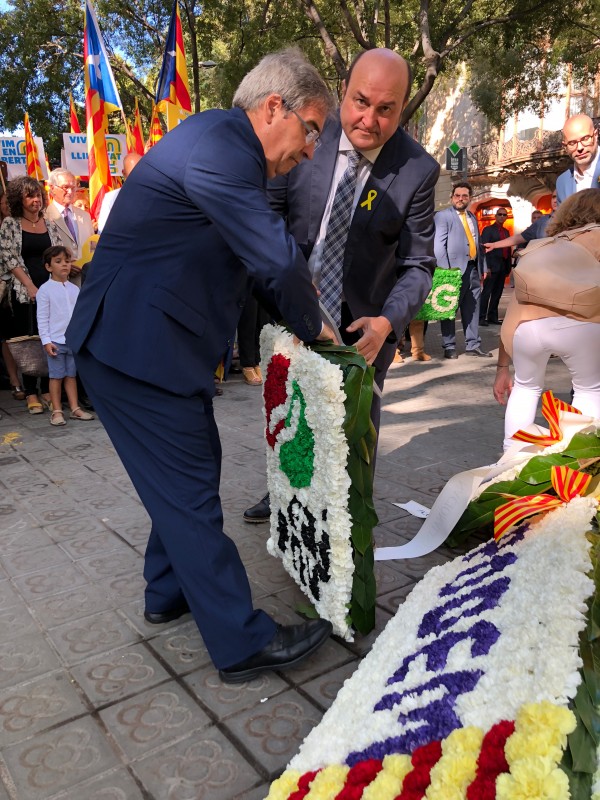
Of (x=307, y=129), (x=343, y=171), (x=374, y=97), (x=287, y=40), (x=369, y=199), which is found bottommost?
(x=369, y=199)

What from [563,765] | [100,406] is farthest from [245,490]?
[563,765]

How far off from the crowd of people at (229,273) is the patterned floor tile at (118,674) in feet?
0.73

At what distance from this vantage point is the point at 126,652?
2.53 m

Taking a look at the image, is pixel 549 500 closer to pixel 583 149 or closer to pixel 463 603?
pixel 463 603

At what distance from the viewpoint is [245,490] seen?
165 inches

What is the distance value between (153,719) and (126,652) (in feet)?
1.36

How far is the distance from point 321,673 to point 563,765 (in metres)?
1.16

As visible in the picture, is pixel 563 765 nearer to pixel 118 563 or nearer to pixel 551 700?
pixel 551 700

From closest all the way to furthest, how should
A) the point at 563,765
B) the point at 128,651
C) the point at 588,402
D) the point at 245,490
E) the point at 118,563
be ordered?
the point at 563,765 → the point at 128,651 → the point at 118,563 → the point at 588,402 → the point at 245,490

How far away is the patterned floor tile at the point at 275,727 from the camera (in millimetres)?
2000

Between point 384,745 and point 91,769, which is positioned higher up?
point 384,745

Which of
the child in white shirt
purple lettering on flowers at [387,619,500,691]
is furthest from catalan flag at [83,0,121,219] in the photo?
purple lettering on flowers at [387,619,500,691]

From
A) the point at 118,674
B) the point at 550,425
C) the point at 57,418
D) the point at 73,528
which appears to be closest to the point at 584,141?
the point at 550,425

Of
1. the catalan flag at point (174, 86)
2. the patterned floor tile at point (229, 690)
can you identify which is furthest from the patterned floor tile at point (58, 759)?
the catalan flag at point (174, 86)
